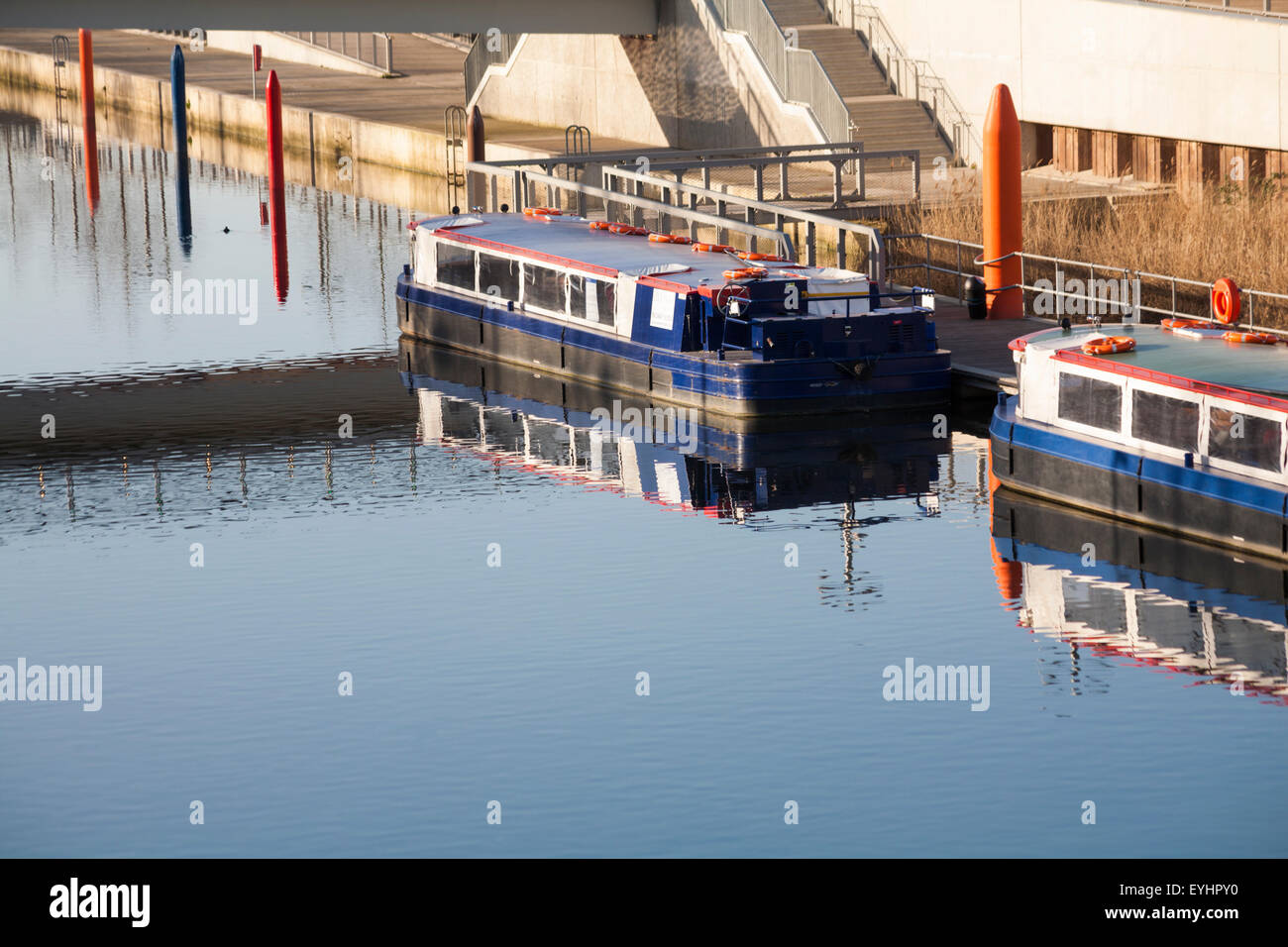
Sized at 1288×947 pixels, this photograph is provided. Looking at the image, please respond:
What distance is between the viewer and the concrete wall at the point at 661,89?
57.0 metres

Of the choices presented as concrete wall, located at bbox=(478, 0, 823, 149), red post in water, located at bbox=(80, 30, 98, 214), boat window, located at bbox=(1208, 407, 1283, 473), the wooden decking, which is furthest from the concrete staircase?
boat window, located at bbox=(1208, 407, 1283, 473)

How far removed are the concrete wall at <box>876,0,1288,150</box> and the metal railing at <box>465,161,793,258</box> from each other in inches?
347

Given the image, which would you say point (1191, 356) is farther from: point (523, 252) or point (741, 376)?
point (523, 252)

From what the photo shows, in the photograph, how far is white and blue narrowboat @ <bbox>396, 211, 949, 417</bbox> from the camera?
34.2m

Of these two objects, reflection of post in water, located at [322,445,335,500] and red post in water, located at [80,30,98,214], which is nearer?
reflection of post in water, located at [322,445,335,500]

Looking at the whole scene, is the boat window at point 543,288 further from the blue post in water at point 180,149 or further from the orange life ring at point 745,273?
the blue post in water at point 180,149

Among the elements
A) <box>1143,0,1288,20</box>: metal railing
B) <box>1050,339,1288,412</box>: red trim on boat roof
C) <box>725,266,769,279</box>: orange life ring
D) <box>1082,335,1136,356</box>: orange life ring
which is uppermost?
<box>1143,0,1288,20</box>: metal railing

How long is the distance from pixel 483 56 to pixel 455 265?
2831 cm

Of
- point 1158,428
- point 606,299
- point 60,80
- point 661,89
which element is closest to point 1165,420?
point 1158,428

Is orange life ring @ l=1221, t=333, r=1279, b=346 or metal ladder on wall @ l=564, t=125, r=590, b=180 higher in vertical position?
metal ladder on wall @ l=564, t=125, r=590, b=180

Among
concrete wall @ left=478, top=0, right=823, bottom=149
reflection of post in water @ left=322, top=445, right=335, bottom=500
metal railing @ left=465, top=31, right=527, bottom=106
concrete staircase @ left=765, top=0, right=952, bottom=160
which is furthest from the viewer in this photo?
metal railing @ left=465, top=31, right=527, bottom=106

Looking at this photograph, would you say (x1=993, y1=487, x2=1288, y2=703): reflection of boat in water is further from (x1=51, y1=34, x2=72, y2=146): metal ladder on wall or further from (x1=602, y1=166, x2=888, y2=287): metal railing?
(x1=51, y1=34, x2=72, y2=146): metal ladder on wall

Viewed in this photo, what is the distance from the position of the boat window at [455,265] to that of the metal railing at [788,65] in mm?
14358

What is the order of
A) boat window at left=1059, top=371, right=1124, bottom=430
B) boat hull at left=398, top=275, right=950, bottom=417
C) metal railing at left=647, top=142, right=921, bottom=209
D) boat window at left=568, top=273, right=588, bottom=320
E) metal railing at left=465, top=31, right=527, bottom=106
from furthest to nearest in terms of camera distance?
metal railing at left=465, top=31, right=527, bottom=106
metal railing at left=647, top=142, right=921, bottom=209
boat window at left=568, top=273, right=588, bottom=320
boat hull at left=398, top=275, right=950, bottom=417
boat window at left=1059, top=371, right=1124, bottom=430
